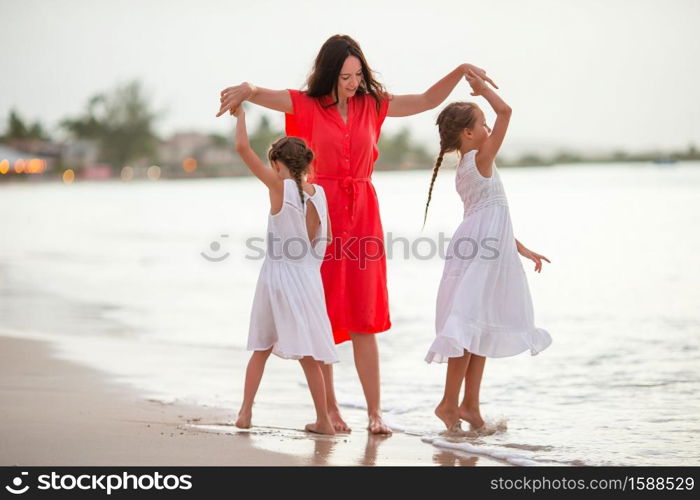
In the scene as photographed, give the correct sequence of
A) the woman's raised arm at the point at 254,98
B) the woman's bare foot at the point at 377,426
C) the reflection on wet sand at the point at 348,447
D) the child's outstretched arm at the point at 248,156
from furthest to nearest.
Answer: the woman's bare foot at the point at 377,426 < the woman's raised arm at the point at 254,98 < the child's outstretched arm at the point at 248,156 < the reflection on wet sand at the point at 348,447

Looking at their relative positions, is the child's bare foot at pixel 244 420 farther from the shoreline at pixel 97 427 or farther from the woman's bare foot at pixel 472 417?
the woman's bare foot at pixel 472 417

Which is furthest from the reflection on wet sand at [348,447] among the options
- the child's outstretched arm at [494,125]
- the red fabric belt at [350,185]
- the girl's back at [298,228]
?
the child's outstretched arm at [494,125]

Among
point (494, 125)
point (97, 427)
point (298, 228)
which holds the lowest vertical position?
point (97, 427)

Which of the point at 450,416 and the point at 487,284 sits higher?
the point at 487,284

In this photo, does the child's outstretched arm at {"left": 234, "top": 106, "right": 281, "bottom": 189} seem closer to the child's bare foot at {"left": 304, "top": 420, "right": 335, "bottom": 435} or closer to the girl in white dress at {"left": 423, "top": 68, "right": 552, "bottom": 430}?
the girl in white dress at {"left": 423, "top": 68, "right": 552, "bottom": 430}

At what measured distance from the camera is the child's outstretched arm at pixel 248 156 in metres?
4.70

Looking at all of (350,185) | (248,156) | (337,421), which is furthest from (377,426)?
(248,156)

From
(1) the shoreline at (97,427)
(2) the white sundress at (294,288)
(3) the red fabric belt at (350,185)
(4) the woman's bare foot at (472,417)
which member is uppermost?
(3) the red fabric belt at (350,185)

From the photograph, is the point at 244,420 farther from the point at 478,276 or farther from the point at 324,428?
the point at 478,276

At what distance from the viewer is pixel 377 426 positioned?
5.05 metres

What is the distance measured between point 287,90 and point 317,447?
5.48 feet

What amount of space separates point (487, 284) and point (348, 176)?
0.82 m

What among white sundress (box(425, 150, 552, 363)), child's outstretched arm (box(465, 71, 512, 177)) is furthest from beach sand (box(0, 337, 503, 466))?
child's outstretched arm (box(465, 71, 512, 177))
